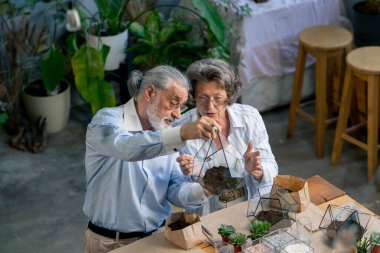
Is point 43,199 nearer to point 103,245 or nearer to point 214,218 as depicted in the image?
point 103,245

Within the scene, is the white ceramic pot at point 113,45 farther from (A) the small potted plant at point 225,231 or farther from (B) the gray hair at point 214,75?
(A) the small potted plant at point 225,231

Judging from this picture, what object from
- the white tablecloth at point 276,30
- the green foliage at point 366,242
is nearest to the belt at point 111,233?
the green foliage at point 366,242

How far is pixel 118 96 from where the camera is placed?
6.04 metres

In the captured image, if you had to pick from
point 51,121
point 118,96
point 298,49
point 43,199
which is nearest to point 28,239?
point 43,199

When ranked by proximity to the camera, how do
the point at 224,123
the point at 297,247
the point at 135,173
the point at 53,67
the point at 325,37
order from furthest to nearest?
the point at 53,67, the point at 325,37, the point at 224,123, the point at 135,173, the point at 297,247

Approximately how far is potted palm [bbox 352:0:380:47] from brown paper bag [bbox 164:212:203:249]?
118 inches

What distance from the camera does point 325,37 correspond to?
5.14 metres

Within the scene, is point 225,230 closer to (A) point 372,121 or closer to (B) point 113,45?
(A) point 372,121

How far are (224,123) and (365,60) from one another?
5.62 feet

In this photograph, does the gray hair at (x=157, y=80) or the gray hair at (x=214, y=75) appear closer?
the gray hair at (x=157, y=80)

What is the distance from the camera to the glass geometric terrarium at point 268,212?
2.93 m

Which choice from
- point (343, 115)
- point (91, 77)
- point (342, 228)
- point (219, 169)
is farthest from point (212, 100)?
point (91, 77)

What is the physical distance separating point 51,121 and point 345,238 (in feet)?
11.0

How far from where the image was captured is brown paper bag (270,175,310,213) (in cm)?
303
